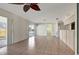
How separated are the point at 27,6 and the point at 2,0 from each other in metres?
0.20

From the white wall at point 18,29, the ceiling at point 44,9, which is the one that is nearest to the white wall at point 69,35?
the ceiling at point 44,9

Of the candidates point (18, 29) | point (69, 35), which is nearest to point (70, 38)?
point (69, 35)

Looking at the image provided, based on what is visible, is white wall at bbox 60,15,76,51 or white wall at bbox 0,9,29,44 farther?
white wall at bbox 0,9,29,44

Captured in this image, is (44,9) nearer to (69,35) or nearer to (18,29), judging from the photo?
(69,35)

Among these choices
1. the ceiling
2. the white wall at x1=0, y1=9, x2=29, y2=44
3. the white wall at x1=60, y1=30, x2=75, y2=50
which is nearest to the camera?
the ceiling

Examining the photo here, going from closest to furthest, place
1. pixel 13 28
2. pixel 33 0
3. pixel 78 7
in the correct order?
1. pixel 33 0
2. pixel 78 7
3. pixel 13 28

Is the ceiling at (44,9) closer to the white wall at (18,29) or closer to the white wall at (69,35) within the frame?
the white wall at (69,35)

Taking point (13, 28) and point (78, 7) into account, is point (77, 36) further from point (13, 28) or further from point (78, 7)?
point (13, 28)

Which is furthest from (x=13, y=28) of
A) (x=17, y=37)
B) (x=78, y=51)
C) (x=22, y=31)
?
(x=78, y=51)

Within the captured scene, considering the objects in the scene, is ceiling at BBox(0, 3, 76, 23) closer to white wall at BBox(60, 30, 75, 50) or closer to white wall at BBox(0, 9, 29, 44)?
white wall at BBox(60, 30, 75, 50)

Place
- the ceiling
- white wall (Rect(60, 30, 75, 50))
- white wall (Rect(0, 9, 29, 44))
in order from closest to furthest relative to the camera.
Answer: the ceiling
white wall (Rect(60, 30, 75, 50))
white wall (Rect(0, 9, 29, 44))

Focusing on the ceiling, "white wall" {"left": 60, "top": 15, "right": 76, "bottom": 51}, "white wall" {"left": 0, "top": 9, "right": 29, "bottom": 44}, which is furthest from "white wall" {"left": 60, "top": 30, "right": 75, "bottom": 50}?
"white wall" {"left": 0, "top": 9, "right": 29, "bottom": 44}

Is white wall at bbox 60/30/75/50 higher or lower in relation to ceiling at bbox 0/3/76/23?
lower
